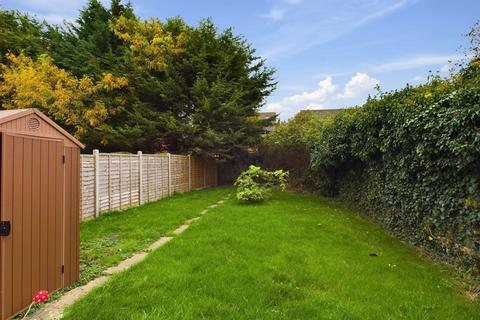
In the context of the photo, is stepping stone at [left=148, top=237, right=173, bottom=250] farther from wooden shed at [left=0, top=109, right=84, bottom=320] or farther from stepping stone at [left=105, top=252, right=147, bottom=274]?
wooden shed at [left=0, top=109, right=84, bottom=320]

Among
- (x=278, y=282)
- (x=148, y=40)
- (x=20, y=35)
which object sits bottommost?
(x=278, y=282)

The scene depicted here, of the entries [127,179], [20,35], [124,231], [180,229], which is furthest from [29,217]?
[20,35]

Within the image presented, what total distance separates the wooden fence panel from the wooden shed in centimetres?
442

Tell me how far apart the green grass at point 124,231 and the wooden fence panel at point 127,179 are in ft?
1.24

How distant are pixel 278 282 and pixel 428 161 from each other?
10.7 feet

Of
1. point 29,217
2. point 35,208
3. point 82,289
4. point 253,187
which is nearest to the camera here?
point 29,217

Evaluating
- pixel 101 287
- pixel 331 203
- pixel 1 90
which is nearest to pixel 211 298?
pixel 101 287

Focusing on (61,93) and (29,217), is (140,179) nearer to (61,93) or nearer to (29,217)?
(61,93)

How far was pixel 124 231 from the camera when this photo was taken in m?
7.47

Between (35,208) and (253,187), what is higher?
(35,208)

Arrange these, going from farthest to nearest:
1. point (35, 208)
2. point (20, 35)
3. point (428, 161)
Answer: point (20, 35)
point (428, 161)
point (35, 208)

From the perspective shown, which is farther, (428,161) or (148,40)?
(148,40)

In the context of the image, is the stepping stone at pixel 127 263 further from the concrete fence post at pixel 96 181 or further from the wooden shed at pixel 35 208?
the concrete fence post at pixel 96 181

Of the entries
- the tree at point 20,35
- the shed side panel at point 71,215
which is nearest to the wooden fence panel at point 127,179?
the shed side panel at point 71,215
